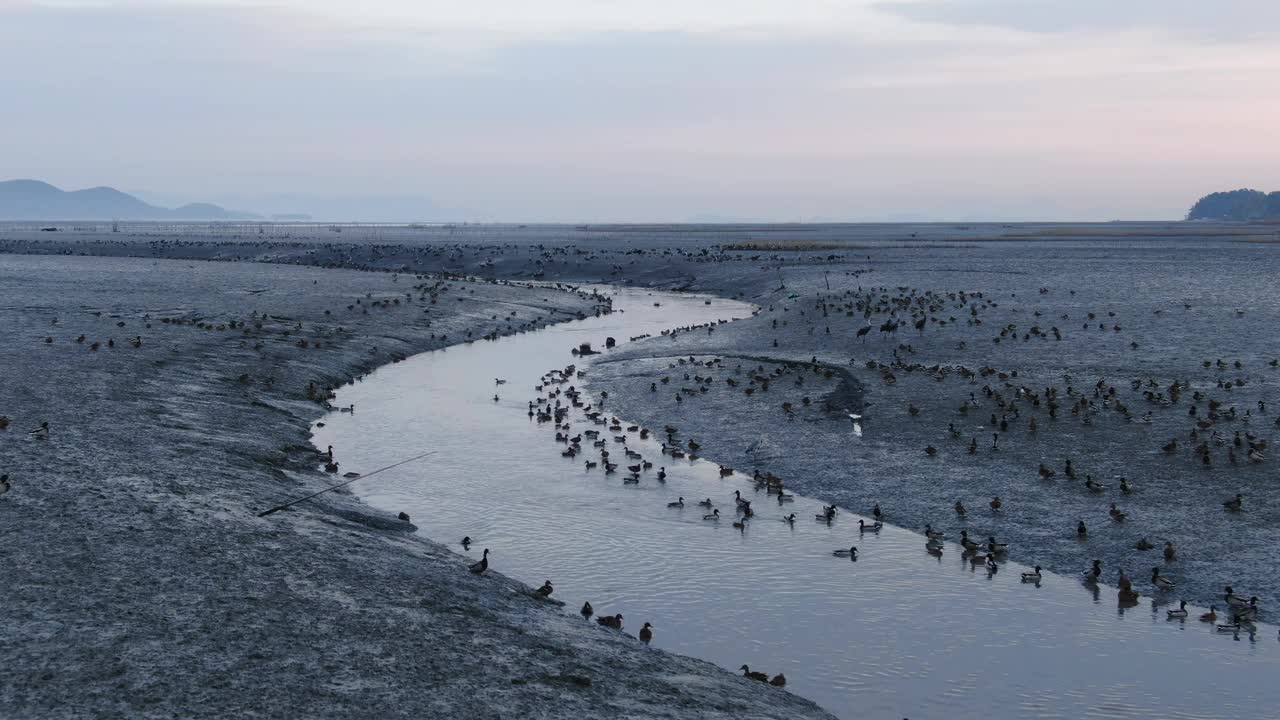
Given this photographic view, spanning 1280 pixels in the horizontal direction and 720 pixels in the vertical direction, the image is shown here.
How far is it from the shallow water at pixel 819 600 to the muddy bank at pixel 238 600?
47.3 inches

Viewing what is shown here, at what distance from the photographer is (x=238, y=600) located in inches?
531

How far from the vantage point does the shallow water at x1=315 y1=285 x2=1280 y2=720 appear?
13344 mm

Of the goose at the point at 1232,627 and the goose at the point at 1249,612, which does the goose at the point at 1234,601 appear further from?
the goose at the point at 1232,627

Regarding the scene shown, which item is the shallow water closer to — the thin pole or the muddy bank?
the thin pole

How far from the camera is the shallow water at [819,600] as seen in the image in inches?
525

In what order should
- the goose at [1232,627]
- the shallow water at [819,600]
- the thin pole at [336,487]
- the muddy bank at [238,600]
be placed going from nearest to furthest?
the muddy bank at [238,600], the shallow water at [819,600], the goose at [1232,627], the thin pole at [336,487]

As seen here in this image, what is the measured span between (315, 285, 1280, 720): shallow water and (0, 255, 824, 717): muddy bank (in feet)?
3.94

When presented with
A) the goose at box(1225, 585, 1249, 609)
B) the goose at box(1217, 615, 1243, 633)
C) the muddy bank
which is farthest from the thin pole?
the goose at box(1225, 585, 1249, 609)

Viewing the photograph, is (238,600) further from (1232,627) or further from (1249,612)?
(1249,612)

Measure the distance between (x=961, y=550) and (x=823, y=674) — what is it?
240 inches

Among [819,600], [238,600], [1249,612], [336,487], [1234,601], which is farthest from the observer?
[336,487]

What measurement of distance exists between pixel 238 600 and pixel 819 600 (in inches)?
333

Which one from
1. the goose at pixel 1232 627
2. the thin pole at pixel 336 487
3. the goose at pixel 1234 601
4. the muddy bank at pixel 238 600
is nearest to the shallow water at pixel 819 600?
the goose at pixel 1232 627

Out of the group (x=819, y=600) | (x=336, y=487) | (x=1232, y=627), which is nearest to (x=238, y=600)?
(x=336, y=487)
